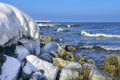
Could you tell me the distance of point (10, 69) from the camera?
14.1m

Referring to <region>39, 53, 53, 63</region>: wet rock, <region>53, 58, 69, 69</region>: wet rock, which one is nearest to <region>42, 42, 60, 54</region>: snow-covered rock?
<region>39, 53, 53, 63</region>: wet rock

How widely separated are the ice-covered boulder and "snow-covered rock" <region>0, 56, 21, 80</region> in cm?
96

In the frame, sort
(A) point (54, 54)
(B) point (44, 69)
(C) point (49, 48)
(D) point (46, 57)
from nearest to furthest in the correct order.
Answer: (B) point (44, 69) → (D) point (46, 57) → (A) point (54, 54) → (C) point (49, 48)

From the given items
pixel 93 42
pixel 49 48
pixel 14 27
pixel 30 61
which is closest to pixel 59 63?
pixel 30 61

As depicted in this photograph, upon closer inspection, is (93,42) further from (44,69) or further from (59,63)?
(44,69)

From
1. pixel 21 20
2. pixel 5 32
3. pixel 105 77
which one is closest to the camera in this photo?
pixel 105 77

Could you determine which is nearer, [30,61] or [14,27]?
[30,61]

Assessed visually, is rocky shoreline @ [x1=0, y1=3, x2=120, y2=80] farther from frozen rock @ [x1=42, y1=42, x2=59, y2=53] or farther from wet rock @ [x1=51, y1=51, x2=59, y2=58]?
frozen rock @ [x1=42, y1=42, x2=59, y2=53]

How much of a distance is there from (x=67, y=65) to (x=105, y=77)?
69.2 inches

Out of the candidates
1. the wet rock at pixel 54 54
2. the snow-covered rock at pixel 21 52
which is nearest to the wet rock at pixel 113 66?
the wet rock at pixel 54 54

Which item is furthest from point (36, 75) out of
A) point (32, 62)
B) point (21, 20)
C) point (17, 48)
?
point (21, 20)

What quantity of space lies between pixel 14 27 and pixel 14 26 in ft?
0.17

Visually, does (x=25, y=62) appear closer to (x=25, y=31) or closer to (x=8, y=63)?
(x=8, y=63)

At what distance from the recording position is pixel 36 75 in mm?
14203
